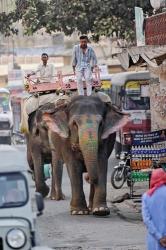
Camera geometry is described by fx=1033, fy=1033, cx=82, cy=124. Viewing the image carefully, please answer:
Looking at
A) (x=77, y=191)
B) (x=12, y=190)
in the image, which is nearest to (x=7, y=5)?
(x=77, y=191)

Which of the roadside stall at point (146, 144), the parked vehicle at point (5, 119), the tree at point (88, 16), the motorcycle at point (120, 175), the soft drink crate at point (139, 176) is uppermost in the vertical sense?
the tree at point (88, 16)

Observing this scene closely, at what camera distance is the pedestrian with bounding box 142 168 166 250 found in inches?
373

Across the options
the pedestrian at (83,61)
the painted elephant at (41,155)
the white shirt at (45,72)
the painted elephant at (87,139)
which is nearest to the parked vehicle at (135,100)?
the white shirt at (45,72)

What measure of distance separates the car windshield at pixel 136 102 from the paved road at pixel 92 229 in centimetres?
1149

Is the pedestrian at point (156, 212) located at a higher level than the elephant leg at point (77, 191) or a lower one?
higher

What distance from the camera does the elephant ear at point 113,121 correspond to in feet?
57.9

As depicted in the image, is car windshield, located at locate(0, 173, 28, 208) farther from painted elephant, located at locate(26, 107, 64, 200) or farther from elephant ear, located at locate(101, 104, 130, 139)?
painted elephant, located at locate(26, 107, 64, 200)

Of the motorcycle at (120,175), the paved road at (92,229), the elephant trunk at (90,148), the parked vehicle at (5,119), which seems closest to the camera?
the paved road at (92,229)

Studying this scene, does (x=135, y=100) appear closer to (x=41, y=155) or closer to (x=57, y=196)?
(x=41, y=155)

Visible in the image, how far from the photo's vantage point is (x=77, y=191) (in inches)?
700

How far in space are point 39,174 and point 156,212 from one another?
1203cm

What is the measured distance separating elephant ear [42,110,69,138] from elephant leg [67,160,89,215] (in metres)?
0.59

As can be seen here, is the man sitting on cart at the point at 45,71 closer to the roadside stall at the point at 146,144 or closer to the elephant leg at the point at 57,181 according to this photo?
the elephant leg at the point at 57,181

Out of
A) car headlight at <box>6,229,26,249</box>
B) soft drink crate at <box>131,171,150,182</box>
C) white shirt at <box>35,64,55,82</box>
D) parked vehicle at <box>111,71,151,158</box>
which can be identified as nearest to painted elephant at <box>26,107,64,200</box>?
white shirt at <box>35,64,55,82</box>
